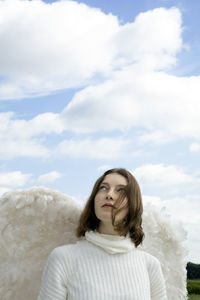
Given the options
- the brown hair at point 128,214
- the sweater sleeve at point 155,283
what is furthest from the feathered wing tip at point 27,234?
the sweater sleeve at point 155,283

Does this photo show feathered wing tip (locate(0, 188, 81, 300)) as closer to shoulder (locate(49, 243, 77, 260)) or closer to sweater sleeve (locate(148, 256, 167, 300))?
shoulder (locate(49, 243, 77, 260))

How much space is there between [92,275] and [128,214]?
0.38m

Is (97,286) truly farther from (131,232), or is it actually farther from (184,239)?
(184,239)

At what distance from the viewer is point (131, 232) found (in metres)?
2.26

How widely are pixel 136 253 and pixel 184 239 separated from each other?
2.11 feet

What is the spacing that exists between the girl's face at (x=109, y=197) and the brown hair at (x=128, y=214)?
28 mm

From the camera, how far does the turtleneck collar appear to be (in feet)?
6.95

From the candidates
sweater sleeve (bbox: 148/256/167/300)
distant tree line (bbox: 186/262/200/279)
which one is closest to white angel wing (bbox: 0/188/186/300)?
sweater sleeve (bbox: 148/256/167/300)

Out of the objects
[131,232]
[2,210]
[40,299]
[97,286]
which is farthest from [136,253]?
[2,210]

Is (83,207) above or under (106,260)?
above

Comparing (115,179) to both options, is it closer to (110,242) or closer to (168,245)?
(110,242)

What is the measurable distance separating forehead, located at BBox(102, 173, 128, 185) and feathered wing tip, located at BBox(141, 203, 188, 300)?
0.52m

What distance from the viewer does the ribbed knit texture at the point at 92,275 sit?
199 cm

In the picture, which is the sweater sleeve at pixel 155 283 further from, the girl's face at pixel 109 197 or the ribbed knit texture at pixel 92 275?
the girl's face at pixel 109 197
